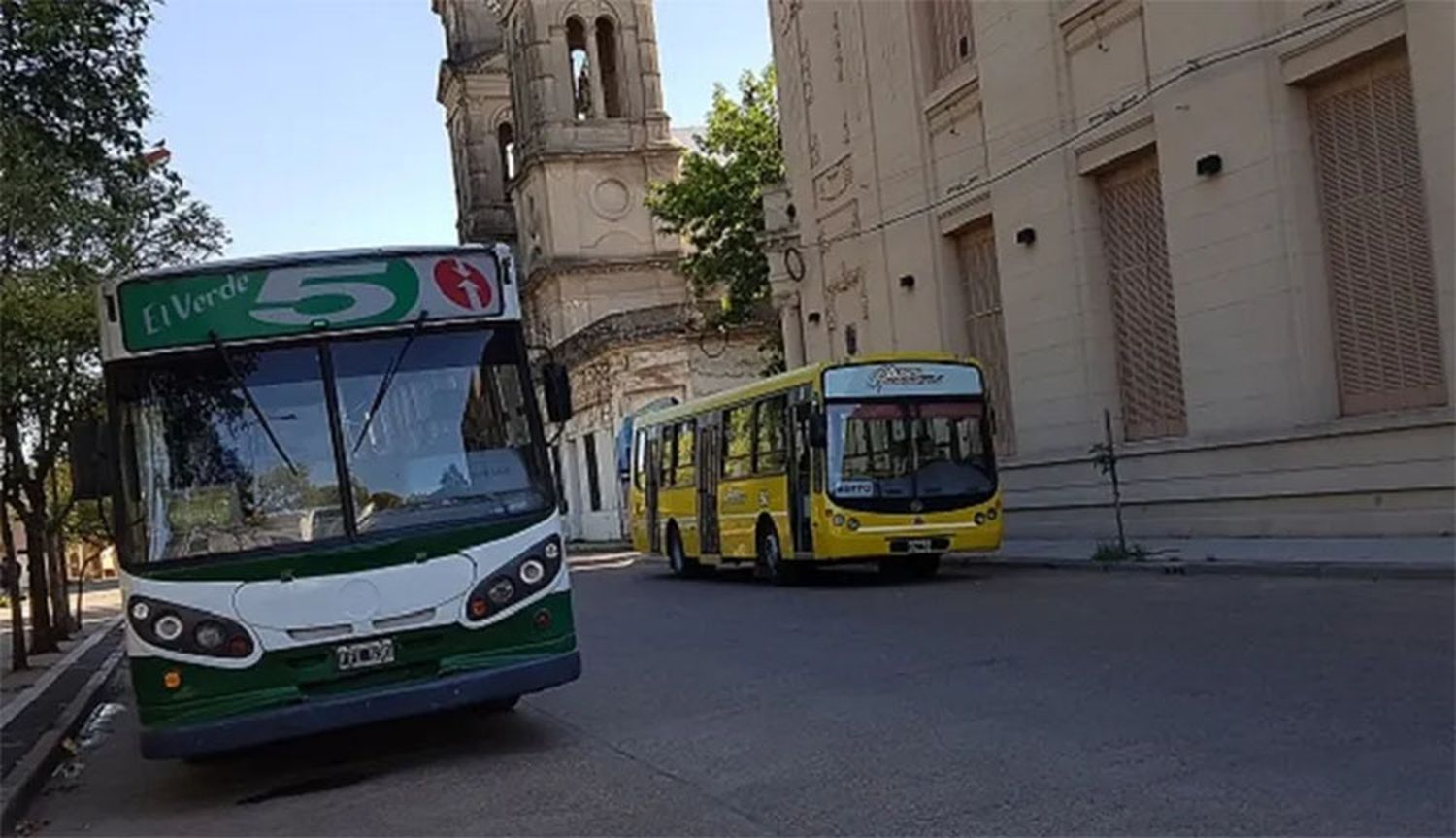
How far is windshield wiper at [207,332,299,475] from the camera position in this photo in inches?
350

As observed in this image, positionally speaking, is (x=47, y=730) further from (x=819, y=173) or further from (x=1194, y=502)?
(x=819, y=173)

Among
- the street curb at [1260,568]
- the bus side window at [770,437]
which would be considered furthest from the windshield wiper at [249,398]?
the bus side window at [770,437]

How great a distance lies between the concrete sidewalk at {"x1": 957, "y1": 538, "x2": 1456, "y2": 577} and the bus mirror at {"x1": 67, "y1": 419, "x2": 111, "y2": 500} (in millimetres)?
10844

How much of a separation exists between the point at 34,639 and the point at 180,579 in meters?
15.2

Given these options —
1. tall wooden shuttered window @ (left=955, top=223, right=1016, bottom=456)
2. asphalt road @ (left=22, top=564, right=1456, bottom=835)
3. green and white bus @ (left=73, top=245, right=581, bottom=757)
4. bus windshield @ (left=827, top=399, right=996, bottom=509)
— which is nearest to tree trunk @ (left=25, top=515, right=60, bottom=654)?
asphalt road @ (left=22, top=564, right=1456, bottom=835)

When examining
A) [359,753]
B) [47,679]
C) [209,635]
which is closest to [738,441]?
[47,679]

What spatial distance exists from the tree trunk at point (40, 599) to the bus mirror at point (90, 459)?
12325 mm

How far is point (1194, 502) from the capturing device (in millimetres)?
19766

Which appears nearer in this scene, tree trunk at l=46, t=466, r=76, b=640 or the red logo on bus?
the red logo on bus

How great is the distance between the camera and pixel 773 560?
70.5 feet

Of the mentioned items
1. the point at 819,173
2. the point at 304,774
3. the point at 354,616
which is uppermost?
the point at 819,173

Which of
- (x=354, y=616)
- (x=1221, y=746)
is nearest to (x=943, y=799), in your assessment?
(x=1221, y=746)

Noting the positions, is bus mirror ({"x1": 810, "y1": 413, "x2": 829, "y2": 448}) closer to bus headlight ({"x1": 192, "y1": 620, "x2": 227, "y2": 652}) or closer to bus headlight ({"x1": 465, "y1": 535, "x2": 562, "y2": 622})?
bus headlight ({"x1": 465, "y1": 535, "x2": 562, "y2": 622})

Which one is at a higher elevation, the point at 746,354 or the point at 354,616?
the point at 746,354
